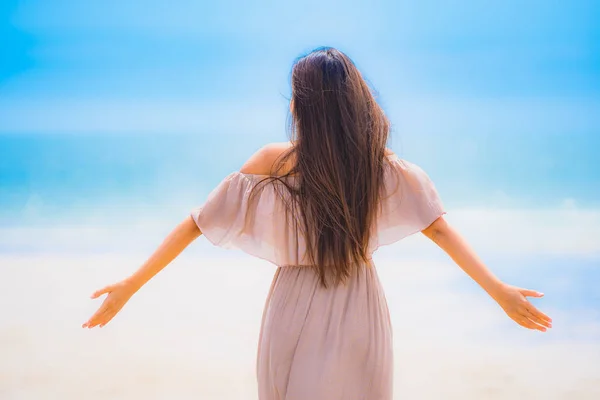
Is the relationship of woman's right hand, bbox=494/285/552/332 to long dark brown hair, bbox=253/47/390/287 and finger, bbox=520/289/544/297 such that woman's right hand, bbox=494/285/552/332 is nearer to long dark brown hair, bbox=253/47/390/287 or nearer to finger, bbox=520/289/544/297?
finger, bbox=520/289/544/297

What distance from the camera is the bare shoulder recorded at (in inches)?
58.0

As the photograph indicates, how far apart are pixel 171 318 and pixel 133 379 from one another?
0.87 metres

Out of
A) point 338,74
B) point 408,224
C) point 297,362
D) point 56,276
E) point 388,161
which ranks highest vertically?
point 338,74

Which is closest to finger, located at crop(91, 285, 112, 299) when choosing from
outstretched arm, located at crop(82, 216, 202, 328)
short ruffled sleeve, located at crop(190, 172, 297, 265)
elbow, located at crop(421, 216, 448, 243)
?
outstretched arm, located at crop(82, 216, 202, 328)

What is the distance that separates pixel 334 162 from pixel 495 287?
1.57 ft

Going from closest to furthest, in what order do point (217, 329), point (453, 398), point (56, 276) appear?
point (453, 398) → point (217, 329) → point (56, 276)

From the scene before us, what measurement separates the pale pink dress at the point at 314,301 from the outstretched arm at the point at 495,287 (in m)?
0.06

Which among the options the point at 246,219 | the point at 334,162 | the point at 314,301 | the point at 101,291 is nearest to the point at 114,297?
the point at 101,291

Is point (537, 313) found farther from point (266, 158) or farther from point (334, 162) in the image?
point (266, 158)

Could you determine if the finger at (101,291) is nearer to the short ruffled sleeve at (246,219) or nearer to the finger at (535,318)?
the short ruffled sleeve at (246,219)

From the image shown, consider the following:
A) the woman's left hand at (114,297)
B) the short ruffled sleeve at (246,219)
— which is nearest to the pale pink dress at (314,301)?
the short ruffled sleeve at (246,219)

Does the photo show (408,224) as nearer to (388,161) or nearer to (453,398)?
(388,161)

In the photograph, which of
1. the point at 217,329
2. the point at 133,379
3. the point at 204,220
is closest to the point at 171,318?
the point at 217,329

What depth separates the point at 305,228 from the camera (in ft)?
4.71
